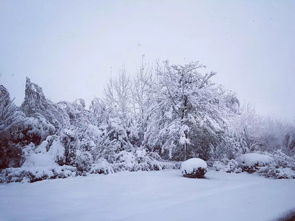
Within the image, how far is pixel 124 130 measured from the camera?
14.2 meters

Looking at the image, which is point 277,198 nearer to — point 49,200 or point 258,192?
point 258,192

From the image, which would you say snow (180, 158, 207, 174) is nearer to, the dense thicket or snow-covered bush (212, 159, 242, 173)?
the dense thicket

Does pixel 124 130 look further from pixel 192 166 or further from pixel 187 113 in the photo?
pixel 192 166

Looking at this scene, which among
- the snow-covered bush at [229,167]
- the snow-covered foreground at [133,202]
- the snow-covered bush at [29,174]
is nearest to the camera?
the snow-covered foreground at [133,202]

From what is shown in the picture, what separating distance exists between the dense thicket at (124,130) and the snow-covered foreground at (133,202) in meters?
1.94

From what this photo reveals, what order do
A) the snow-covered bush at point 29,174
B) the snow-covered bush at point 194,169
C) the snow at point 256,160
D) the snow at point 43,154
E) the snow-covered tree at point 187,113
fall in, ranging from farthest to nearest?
the snow-covered tree at point 187,113
the snow at point 256,160
the snow-covered bush at point 194,169
the snow at point 43,154
the snow-covered bush at point 29,174

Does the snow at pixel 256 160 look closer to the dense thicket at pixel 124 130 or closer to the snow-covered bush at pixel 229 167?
the snow-covered bush at pixel 229 167

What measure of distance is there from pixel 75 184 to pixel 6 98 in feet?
14.5

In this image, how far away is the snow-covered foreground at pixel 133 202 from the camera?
4680 mm

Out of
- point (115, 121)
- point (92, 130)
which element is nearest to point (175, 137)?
point (115, 121)

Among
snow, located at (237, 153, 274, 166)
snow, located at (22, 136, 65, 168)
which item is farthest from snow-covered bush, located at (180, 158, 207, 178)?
snow, located at (22, 136, 65, 168)

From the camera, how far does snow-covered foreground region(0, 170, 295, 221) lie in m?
4.68

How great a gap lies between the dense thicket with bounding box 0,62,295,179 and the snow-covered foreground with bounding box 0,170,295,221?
194 centimetres

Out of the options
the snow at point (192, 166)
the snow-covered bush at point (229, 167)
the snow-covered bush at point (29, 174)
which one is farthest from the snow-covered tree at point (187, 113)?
the snow-covered bush at point (29, 174)
